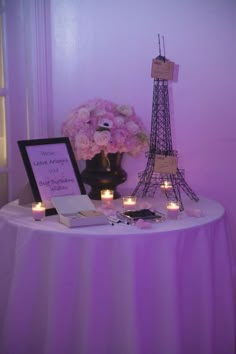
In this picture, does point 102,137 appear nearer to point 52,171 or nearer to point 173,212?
point 52,171

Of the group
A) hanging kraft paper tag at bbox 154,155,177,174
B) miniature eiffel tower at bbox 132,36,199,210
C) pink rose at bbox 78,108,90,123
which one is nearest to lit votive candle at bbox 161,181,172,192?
miniature eiffel tower at bbox 132,36,199,210

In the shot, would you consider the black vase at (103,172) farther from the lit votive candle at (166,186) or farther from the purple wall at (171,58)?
the purple wall at (171,58)

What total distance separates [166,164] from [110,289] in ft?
2.18

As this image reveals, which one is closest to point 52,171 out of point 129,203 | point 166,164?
point 129,203

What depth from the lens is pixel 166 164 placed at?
1931 millimetres

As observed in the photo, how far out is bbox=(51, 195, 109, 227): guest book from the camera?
5.25 ft

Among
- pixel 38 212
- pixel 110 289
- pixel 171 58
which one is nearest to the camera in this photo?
pixel 110 289

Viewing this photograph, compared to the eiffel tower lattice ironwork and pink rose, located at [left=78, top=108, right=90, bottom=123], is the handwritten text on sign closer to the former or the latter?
pink rose, located at [left=78, top=108, right=90, bottom=123]

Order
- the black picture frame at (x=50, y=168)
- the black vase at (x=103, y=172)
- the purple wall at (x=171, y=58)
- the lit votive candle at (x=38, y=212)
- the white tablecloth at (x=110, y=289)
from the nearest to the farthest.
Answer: the white tablecloth at (x=110, y=289), the lit votive candle at (x=38, y=212), the black picture frame at (x=50, y=168), the black vase at (x=103, y=172), the purple wall at (x=171, y=58)

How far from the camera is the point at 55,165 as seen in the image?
6.31 feet

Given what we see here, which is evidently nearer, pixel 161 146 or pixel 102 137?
pixel 102 137

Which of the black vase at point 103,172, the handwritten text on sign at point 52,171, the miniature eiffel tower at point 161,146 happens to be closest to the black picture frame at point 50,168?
the handwritten text on sign at point 52,171

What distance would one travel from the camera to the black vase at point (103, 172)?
2.04 meters

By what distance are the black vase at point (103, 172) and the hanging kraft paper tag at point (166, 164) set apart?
22cm
